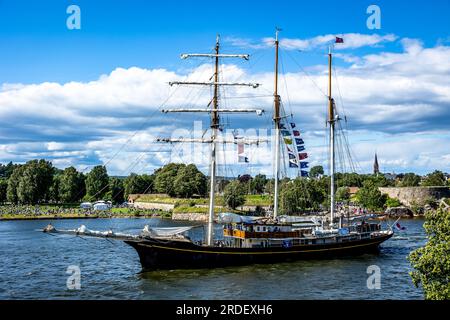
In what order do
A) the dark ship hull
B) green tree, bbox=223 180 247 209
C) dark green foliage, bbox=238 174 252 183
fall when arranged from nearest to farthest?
the dark ship hull → green tree, bbox=223 180 247 209 → dark green foliage, bbox=238 174 252 183

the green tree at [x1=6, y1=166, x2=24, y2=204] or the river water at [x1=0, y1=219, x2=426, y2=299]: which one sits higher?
the green tree at [x1=6, y1=166, x2=24, y2=204]

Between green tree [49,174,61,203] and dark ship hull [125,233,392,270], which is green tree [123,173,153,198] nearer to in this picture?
green tree [49,174,61,203]

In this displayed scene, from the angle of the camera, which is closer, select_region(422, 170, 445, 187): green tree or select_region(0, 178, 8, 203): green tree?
select_region(0, 178, 8, 203): green tree

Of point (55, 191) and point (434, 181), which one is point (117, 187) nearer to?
point (55, 191)

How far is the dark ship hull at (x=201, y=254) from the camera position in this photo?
44219mm

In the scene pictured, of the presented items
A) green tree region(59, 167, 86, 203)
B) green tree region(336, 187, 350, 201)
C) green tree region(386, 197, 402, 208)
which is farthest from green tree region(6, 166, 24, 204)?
green tree region(386, 197, 402, 208)

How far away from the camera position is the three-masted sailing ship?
44531mm

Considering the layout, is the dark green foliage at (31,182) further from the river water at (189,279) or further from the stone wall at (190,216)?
the river water at (189,279)

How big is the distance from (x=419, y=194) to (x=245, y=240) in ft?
320

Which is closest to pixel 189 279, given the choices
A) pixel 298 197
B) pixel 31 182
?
pixel 298 197

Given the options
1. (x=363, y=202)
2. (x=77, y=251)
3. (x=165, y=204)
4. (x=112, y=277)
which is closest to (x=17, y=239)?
(x=77, y=251)

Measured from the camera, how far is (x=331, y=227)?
198ft

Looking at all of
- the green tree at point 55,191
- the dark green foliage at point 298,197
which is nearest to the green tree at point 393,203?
the dark green foliage at point 298,197
